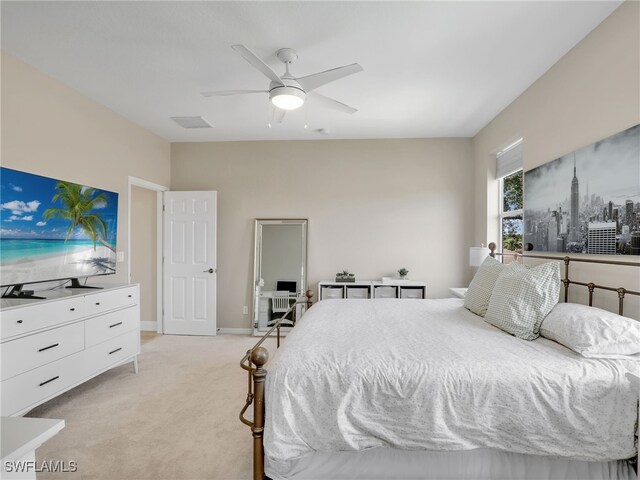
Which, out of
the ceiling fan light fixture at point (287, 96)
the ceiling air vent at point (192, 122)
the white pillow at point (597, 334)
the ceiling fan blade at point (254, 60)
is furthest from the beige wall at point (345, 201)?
the white pillow at point (597, 334)

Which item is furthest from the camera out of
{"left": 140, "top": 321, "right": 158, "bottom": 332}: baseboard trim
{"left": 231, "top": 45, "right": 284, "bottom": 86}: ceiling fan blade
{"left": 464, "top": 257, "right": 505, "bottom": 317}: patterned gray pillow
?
{"left": 140, "top": 321, "right": 158, "bottom": 332}: baseboard trim

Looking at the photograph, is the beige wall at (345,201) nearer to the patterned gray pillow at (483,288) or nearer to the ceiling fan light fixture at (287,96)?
the patterned gray pillow at (483,288)

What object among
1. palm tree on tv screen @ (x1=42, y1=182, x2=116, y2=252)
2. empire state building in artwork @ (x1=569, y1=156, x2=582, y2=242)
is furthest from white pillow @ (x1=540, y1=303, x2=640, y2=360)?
palm tree on tv screen @ (x1=42, y1=182, x2=116, y2=252)

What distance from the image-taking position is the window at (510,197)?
3.67m

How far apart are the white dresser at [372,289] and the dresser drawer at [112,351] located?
2186mm

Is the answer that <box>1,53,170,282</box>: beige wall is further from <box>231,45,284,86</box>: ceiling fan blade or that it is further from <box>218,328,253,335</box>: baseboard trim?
<box>231,45,284,86</box>: ceiling fan blade

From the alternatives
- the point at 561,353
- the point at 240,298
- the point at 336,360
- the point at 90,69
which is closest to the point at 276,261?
the point at 240,298

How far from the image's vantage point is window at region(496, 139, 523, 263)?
12.0ft

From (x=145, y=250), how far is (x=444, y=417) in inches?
193

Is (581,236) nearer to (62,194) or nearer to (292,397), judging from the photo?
(292,397)

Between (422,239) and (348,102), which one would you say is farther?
(422,239)

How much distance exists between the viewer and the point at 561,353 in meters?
1.73

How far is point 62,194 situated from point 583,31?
4288 millimetres

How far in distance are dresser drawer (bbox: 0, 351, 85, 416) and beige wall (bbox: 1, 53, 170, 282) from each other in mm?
1303
